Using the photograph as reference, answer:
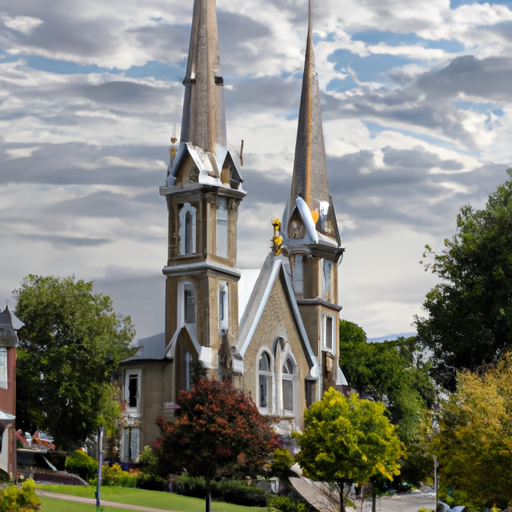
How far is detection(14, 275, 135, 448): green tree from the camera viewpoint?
4959cm

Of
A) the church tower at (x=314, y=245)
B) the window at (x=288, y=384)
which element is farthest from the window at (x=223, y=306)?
the church tower at (x=314, y=245)

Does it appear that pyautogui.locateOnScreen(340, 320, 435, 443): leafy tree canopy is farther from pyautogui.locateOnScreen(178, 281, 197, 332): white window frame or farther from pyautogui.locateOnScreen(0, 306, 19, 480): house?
pyautogui.locateOnScreen(0, 306, 19, 480): house

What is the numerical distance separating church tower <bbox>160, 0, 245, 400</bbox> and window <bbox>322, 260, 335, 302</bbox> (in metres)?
8.63

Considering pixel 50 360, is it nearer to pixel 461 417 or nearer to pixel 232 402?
pixel 232 402

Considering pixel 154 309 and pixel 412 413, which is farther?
pixel 412 413

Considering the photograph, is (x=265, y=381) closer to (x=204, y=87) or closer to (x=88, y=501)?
(x=204, y=87)

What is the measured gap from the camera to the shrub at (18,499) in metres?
30.5

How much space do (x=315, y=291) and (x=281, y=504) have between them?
18034 mm

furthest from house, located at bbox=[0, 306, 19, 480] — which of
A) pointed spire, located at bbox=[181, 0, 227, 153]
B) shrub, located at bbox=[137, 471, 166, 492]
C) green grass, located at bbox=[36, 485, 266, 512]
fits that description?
pointed spire, located at bbox=[181, 0, 227, 153]

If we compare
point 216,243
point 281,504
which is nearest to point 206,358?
point 216,243

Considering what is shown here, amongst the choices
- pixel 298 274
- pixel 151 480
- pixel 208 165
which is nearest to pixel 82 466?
pixel 151 480

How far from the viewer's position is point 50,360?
49.5m

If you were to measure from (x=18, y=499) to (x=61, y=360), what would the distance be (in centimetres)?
1917

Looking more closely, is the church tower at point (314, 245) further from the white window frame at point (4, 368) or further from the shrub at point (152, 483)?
the white window frame at point (4, 368)
